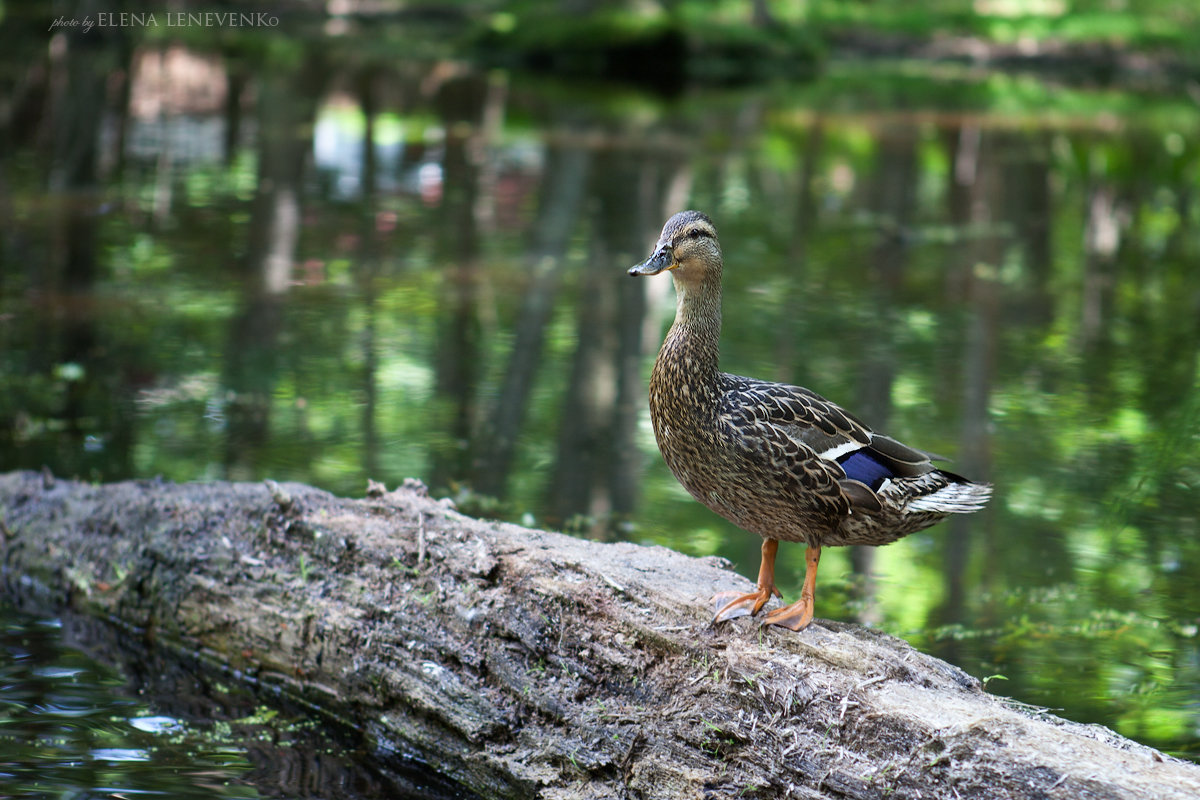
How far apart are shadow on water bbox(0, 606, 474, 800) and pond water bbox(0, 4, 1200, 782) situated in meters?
1.89

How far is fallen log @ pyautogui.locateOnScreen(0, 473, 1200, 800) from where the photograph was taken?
3.70 metres

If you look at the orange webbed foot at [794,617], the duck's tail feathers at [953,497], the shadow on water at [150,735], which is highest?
the duck's tail feathers at [953,497]

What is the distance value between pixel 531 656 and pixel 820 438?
131 cm

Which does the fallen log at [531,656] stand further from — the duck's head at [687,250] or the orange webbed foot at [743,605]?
the duck's head at [687,250]

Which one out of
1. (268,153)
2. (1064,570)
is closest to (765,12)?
(268,153)

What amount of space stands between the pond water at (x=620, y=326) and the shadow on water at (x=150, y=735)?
1888mm

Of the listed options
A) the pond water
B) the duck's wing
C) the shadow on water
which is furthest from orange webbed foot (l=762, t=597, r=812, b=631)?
the shadow on water

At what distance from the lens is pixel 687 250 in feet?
14.2

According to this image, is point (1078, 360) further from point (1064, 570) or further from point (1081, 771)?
point (1081, 771)

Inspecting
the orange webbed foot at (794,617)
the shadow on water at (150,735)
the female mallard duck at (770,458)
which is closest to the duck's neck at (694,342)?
the female mallard duck at (770,458)

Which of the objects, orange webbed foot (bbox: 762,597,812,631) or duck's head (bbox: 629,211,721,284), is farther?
duck's head (bbox: 629,211,721,284)

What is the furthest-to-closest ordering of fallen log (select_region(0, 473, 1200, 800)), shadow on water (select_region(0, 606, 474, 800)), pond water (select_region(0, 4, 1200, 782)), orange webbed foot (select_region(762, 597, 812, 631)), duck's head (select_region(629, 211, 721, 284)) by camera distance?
pond water (select_region(0, 4, 1200, 782)), shadow on water (select_region(0, 606, 474, 800)), duck's head (select_region(629, 211, 721, 284)), orange webbed foot (select_region(762, 597, 812, 631)), fallen log (select_region(0, 473, 1200, 800))

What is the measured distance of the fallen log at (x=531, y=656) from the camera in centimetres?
370

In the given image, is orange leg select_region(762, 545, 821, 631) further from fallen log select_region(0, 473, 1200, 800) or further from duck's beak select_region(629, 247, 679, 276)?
duck's beak select_region(629, 247, 679, 276)
